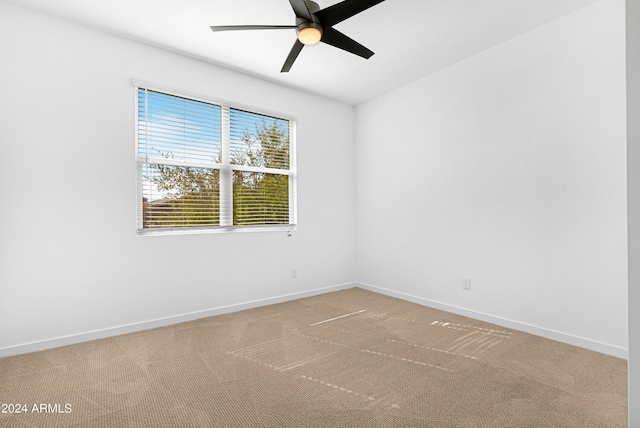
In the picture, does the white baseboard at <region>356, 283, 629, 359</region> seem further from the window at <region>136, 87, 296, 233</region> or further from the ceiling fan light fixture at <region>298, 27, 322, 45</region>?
the ceiling fan light fixture at <region>298, 27, 322, 45</region>

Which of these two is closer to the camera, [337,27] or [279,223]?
[337,27]

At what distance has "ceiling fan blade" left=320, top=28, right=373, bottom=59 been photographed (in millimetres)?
2268

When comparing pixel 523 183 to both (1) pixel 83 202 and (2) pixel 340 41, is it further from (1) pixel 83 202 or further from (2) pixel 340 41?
(1) pixel 83 202

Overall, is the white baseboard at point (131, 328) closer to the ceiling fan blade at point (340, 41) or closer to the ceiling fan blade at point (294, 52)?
the ceiling fan blade at point (294, 52)

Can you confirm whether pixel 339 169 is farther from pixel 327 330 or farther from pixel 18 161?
pixel 18 161

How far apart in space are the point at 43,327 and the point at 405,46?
4084mm

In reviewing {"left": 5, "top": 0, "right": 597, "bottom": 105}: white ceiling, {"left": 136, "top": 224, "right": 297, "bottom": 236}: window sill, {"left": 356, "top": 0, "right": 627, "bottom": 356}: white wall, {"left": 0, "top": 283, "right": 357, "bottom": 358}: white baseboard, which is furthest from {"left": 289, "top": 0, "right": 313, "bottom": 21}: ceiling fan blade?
{"left": 0, "top": 283, "right": 357, "bottom": 358}: white baseboard

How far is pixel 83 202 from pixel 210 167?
1.21m

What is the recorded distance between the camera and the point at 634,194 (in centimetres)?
119

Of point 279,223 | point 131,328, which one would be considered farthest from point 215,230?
point 131,328

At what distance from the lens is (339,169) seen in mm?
4602

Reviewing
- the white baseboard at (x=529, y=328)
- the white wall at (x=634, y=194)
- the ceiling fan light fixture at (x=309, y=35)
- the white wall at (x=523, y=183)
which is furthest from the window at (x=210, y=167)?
the white wall at (x=634, y=194)

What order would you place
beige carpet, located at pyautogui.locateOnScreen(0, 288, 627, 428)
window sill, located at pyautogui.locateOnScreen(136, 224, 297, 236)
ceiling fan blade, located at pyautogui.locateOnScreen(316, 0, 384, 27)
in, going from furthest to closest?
window sill, located at pyautogui.locateOnScreen(136, 224, 297, 236), ceiling fan blade, located at pyautogui.locateOnScreen(316, 0, 384, 27), beige carpet, located at pyautogui.locateOnScreen(0, 288, 627, 428)

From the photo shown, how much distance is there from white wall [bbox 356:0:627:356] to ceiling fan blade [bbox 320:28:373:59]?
149 cm
